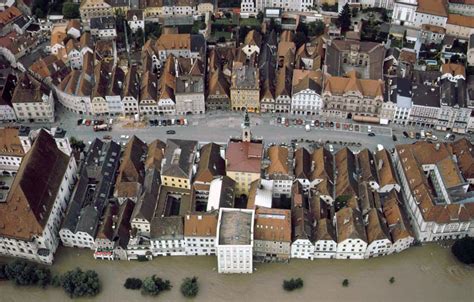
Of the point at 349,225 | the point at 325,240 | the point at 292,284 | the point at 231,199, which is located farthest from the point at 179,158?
the point at 349,225

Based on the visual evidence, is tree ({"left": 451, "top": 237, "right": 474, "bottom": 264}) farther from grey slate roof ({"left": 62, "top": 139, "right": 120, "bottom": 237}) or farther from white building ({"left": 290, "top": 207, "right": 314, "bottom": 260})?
grey slate roof ({"left": 62, "top": 139, "right": 120, "bottom": 237})

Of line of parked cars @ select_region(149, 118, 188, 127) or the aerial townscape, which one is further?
line of parked cars @ select_region(149, 118, 188, 127)

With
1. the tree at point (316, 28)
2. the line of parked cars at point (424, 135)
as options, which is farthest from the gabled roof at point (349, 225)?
the tree at point (316, 28)

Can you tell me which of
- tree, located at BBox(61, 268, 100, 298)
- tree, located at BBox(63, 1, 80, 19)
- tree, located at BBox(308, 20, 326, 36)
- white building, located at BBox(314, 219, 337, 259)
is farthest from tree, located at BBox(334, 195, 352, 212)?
tree, located at BBox(63, 1, 80, 19)

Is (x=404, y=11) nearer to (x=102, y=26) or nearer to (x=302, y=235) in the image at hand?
(x=302, y=235)

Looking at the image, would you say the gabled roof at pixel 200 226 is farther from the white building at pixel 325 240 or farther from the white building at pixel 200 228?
the white building at pixel 325 240

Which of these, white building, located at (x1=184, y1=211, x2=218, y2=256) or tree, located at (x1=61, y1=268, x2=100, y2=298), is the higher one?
white building, located at (x1=184, y1=211, x2=218, y2=256)

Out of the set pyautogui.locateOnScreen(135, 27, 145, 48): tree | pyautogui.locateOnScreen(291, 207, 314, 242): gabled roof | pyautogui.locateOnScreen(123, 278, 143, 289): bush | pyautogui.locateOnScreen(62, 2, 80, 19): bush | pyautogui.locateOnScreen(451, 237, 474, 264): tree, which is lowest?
pyautogui.locateOnScreen(123, 278, 143, 289): bush
